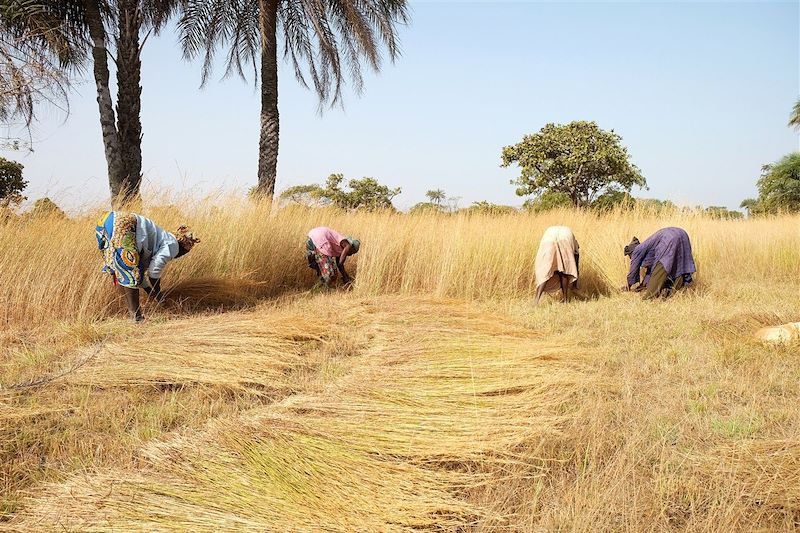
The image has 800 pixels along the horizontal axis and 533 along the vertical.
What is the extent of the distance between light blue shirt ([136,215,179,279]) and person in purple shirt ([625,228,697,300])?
4.92m

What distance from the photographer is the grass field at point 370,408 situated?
1793mm

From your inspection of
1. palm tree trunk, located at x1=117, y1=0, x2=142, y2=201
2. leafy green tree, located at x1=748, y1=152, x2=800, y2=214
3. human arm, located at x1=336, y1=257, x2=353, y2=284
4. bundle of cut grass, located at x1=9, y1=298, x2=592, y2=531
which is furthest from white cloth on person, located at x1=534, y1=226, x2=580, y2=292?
leafy green tree, located at x1=748, y1=152, x2=800, y2=214

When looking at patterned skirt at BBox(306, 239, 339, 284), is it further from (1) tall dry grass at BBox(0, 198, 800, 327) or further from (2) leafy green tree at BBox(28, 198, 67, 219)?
(2) leafy green tree at BBox(28, 198, 67, 219)

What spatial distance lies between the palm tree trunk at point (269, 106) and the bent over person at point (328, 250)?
108 inches

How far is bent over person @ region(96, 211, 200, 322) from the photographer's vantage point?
4371 mm

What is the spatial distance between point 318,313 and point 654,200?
570 centimetres

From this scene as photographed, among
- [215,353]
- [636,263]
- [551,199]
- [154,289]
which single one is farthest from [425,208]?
[551,199]

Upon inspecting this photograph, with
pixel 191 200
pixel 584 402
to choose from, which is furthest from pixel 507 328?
pixel 191 200

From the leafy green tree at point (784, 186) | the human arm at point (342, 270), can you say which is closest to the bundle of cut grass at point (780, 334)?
the human arm at point (342, 270)

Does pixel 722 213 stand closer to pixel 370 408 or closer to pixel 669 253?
pixel 669 253

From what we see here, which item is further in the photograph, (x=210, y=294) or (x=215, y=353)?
(x=210, y=294)

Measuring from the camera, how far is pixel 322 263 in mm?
6176

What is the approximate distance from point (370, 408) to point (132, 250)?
9.65 ft

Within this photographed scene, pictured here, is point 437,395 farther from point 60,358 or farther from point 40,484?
point 60,358
